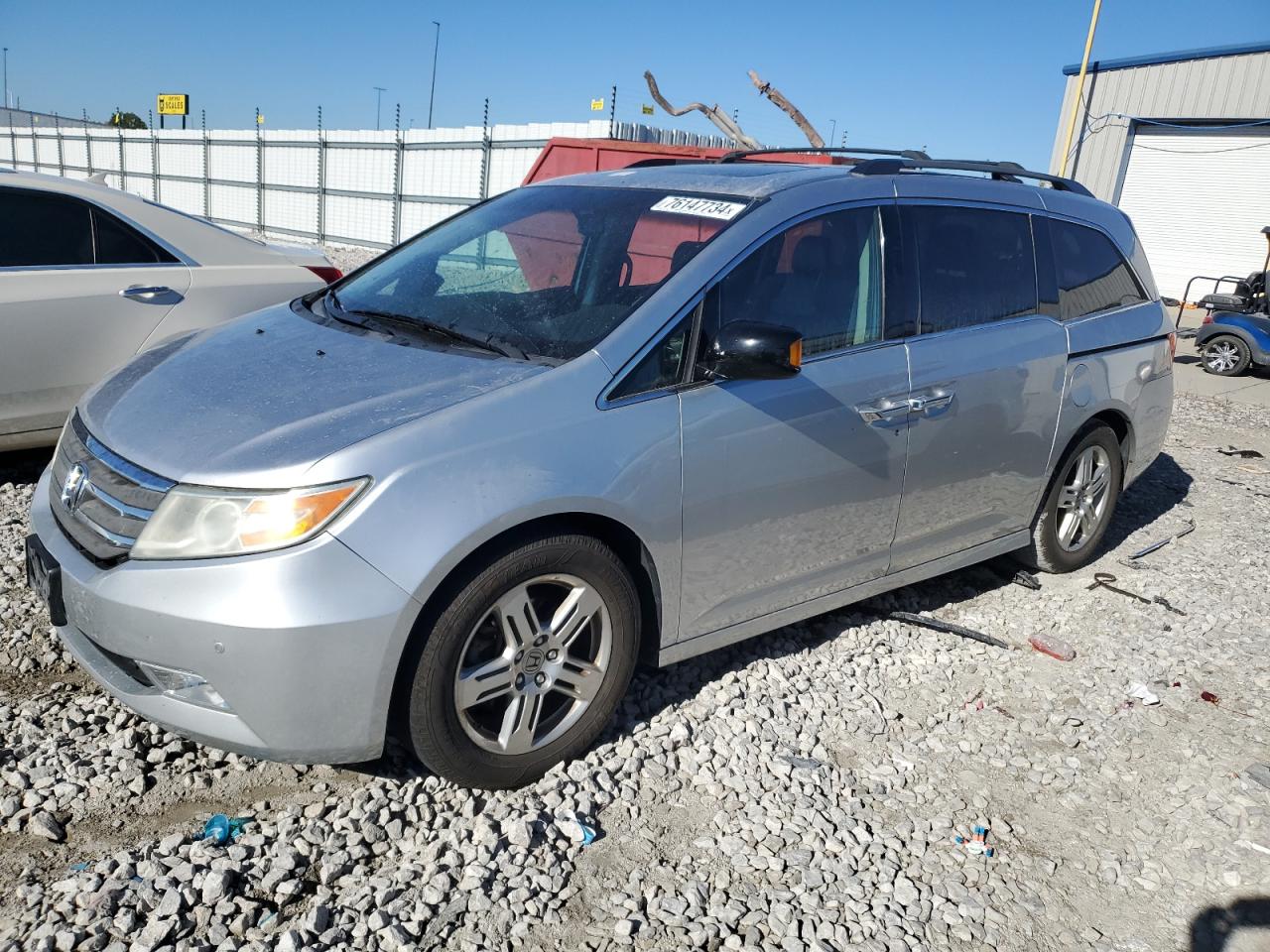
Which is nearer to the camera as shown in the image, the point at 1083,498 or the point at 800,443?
the point at 800,443

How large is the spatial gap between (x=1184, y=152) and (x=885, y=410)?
22.3 metres

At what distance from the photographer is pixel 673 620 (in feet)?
10.6

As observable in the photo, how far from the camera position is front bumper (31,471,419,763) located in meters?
2.43

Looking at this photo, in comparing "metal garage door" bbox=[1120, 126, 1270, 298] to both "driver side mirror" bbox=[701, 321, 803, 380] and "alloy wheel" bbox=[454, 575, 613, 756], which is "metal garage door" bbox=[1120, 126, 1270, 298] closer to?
"driver side mirror" bbox=[701, 321, 803, 380]

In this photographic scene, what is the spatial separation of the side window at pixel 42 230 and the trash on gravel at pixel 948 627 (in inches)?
170

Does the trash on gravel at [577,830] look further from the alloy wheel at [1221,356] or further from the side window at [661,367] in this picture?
the alloy wheel at [1221,356]

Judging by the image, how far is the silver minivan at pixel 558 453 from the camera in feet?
8.25

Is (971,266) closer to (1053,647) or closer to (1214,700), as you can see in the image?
(1053,647)

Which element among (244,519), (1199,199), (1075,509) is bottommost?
(1075,509)

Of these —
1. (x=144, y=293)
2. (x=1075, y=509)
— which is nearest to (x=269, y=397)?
(x=144, y=293)

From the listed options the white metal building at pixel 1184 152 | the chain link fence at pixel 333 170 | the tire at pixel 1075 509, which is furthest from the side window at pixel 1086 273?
the white metal building at pixel 1184 152

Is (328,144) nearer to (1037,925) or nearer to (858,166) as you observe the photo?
(858,166)

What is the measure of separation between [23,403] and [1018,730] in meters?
4.65

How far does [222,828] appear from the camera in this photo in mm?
2689
